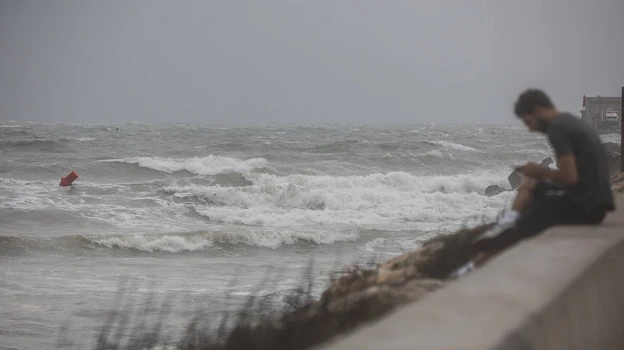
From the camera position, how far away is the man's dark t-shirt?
4.81 meters

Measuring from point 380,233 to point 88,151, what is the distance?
27.9 m

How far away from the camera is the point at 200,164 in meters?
38.5

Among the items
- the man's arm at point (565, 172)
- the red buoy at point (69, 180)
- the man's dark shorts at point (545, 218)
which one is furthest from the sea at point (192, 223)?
the man's arm at point (565, 172)

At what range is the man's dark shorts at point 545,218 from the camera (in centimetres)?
477

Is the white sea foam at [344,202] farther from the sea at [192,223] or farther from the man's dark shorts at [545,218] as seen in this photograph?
the man's dark shorts at [545,218]

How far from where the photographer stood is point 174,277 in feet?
44.5

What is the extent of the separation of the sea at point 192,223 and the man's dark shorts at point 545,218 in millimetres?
1123

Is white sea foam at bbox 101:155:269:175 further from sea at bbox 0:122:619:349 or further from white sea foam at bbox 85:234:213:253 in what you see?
white sea foam at bbox 85:234:213:253

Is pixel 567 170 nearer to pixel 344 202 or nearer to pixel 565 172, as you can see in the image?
pixel 565 172

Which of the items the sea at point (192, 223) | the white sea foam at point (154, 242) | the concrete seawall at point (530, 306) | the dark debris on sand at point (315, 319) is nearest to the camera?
the concrete seawall at point (530, 306)

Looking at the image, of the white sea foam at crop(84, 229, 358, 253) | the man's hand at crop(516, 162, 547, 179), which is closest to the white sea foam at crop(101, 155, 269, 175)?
the white sea foam at crop(84, 229, 358, 253)

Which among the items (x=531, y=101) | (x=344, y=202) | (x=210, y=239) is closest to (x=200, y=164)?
(x=344, y=202)

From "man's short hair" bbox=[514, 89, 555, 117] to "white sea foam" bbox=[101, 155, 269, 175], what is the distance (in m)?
30.6

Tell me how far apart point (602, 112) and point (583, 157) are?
35.4 metres
